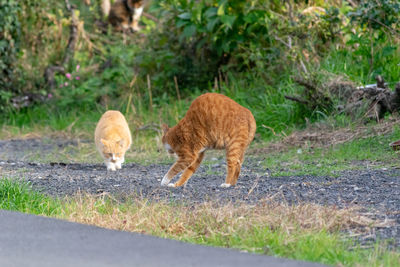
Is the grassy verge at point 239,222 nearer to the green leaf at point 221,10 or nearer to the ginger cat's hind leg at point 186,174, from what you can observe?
the ginger cat's hind leg at point 186,174

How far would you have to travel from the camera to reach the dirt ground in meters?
5.08

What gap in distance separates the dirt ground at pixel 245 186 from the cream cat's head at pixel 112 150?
17cm

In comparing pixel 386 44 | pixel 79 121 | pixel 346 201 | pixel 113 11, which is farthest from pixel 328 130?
pixel 113 11

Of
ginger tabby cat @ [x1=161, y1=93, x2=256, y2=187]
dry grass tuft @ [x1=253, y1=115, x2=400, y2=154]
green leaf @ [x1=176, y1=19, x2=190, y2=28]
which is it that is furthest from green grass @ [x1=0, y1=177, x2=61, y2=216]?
green leaf @ [x1=176, y1=19, x2=190, y2=28]

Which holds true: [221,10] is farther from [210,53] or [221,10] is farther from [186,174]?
[186,174]

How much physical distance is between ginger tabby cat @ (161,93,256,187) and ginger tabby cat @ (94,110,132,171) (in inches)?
74.1

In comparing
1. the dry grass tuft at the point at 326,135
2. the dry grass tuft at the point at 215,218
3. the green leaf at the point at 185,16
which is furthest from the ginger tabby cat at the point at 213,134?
the green leaf at the point at 185,16

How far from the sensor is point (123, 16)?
682 inches

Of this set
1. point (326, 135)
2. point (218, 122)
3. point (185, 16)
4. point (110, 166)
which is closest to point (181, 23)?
point (185, 16)

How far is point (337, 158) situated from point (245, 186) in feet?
6.94

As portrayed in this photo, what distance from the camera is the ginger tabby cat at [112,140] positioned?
8156 mm

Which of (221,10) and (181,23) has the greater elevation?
(221,10)

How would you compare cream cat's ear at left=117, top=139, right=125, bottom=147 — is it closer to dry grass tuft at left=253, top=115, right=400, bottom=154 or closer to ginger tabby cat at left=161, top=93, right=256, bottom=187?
dry grass tuft at left=253, top=115, right=400, bottom=154

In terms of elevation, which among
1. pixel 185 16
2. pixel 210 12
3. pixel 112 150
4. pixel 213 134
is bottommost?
pixel 112 150
